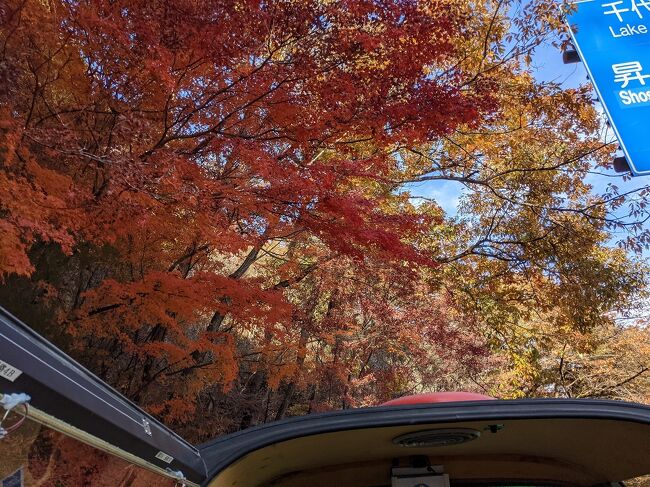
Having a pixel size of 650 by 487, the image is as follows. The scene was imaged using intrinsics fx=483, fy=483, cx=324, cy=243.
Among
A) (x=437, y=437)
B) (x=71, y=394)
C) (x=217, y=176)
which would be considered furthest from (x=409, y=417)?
(x=217, y=176)

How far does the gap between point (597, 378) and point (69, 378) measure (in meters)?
19.0

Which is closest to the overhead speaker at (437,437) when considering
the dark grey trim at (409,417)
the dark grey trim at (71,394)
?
the dark grey trim at (409,417)

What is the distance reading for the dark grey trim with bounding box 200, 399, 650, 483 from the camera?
2.03 metres

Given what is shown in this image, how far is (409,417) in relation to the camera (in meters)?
2.15

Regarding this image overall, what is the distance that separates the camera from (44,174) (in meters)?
5.89

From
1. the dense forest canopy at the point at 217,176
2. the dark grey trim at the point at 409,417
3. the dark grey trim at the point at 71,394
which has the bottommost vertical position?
the dark grey trim at the point at 71,394

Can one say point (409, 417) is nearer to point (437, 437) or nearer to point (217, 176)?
point (437, 437)

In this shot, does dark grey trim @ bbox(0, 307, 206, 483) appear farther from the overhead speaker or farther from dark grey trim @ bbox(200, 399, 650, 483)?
the overhead speaker

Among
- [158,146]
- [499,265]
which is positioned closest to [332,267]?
[499,265]

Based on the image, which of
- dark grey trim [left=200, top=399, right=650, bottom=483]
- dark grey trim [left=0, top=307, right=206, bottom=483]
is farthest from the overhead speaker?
dark grey trim [left=0, top=307, right=206, bottom=483]

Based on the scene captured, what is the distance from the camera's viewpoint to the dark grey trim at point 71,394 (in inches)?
37.2

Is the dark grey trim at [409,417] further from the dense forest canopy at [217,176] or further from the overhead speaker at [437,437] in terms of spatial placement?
the dense forest canopy at [217,176]

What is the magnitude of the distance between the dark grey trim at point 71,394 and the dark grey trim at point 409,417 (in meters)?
0.55

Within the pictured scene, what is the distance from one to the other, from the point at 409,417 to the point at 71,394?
→ 1.49m
